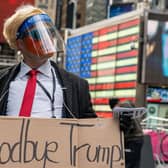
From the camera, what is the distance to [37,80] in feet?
9.31

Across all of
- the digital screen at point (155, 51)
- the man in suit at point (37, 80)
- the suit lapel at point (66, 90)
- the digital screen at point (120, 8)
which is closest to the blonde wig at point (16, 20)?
the man in suit at point (37, 80)

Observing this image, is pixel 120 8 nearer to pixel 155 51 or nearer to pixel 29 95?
pixel 155 51

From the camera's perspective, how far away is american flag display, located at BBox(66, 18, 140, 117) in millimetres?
25188

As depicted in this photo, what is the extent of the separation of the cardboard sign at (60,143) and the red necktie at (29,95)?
12cm

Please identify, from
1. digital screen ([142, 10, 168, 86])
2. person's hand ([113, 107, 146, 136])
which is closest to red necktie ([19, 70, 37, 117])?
person's hand ([113, 107, 146, 136])

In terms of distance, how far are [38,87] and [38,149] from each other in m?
0.33

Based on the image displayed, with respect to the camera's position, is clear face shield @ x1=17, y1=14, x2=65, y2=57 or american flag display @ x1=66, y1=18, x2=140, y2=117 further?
american flag display @ x1=66, y1=18, x2=140, y2=117

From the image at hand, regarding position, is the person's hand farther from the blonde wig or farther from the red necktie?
the blonde wig

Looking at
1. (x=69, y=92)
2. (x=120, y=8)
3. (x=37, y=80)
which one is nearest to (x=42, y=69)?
(x=37, y=80)

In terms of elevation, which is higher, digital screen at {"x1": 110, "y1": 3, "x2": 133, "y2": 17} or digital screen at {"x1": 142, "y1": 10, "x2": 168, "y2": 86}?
digital screen at {"x1": 110, "y1": 3, "x2": 133, "y2": 17}

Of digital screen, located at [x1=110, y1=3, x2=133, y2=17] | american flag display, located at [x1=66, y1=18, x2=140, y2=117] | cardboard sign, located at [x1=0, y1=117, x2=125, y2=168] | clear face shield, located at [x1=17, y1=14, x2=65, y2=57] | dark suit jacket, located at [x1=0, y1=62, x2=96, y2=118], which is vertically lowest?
cardboard sign, located at [x1=0, y1=117, x2=125, y2=168]

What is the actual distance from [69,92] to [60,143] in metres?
0.30

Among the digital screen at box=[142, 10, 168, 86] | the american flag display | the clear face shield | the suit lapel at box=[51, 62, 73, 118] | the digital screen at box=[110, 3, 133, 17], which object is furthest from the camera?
the digital screen at box=[110, 3, 133, 17]

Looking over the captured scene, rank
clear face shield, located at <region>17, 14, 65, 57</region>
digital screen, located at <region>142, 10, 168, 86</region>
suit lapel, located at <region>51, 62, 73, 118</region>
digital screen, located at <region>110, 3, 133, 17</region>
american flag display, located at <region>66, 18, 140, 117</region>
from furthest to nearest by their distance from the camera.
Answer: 1. digital screen, located at <region>110, 3, 133, 17</region>
2. american flag display, located at <region>66, 18, 140, 117</region>
3. digital screen, located at <region>142, 10, 168, 86</region>
4. suit lapel, located at <region>51, 62, 73, 118</region>
5. clear face shield, located at <region>17, 14, 65, 57</region>
